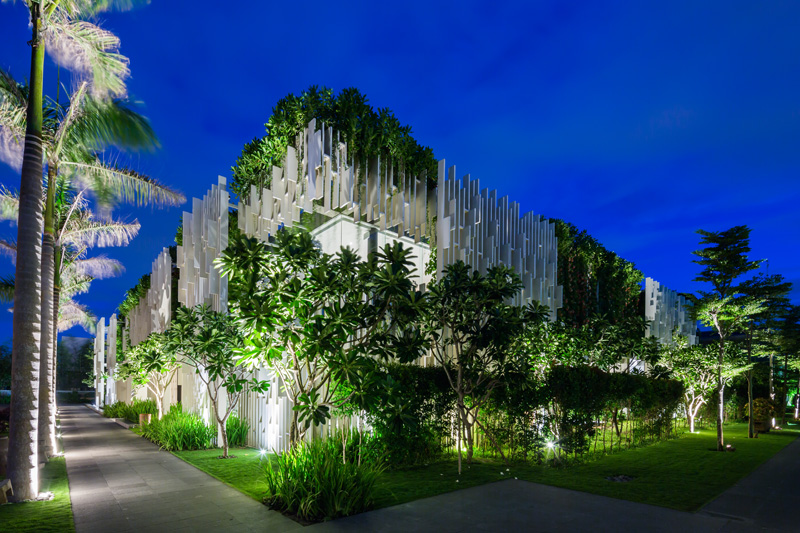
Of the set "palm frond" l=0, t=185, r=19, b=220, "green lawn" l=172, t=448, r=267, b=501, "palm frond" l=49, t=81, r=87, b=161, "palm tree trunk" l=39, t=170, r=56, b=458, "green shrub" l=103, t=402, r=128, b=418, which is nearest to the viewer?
"green lawn" l=172, t=448, r=267, b=501

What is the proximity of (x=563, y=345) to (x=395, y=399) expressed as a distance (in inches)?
203

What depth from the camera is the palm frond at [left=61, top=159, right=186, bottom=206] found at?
12.0 meters

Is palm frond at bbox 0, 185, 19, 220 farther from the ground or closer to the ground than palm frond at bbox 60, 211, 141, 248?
farther from the ground

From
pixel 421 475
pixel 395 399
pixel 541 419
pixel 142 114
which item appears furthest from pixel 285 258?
pixel 142 114

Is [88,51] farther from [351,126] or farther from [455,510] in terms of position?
[455,510]

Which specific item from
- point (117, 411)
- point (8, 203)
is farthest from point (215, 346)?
point (117, 411)

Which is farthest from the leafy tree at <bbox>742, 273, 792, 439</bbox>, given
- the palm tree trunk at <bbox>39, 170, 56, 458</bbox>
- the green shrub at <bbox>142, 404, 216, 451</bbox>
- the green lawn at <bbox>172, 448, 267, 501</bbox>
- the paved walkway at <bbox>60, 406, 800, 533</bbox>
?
the palm tree trunk at <bbox>39, 170, 56, 458</bbox>

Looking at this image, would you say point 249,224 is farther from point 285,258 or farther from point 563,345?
point 563,345

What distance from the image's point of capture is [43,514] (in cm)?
668

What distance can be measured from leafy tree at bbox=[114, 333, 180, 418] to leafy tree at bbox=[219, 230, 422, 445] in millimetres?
6304

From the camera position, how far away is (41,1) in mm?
8430

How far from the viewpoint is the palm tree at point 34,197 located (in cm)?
748

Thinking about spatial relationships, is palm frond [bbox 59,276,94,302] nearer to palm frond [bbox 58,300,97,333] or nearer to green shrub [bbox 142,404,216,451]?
palm frond [bbox 58,300,97,333]

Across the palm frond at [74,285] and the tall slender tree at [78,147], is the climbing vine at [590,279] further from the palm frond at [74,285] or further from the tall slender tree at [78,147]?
the palm frond at [74,285]
